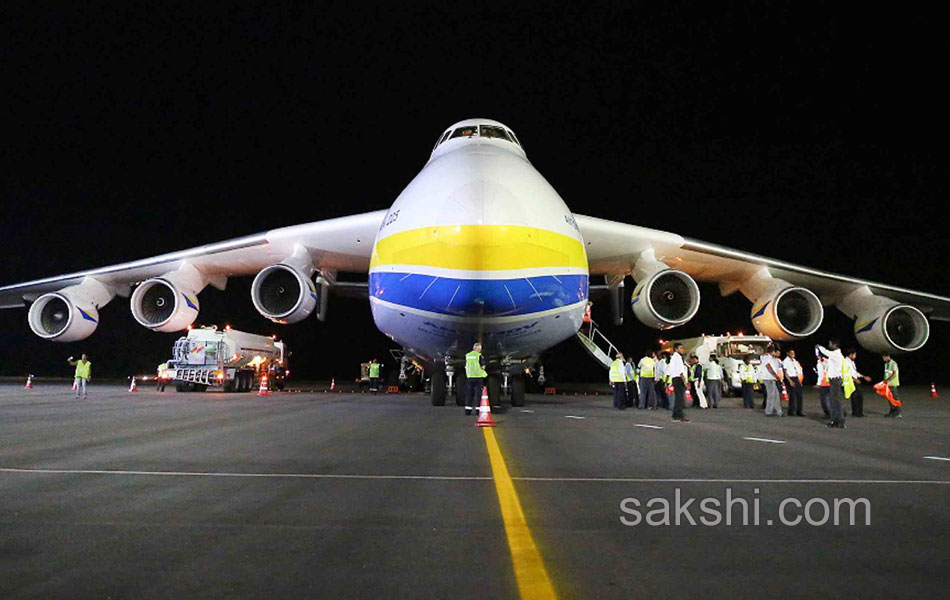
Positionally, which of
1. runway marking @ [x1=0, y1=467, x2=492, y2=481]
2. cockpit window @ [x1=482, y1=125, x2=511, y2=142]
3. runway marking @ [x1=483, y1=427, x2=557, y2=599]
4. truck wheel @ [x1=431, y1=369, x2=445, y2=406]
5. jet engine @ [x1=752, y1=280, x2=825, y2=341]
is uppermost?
cockpit window @ [x1=482, y1=125, x2=511, y2=142]

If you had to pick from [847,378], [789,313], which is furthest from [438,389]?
[789,313]

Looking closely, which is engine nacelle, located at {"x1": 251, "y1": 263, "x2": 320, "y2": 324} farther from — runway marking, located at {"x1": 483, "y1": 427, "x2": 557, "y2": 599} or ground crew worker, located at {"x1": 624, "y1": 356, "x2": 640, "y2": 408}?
runway marking, located at {"x1": 483, "y1": 427, "x2": 557, "y2": 599}

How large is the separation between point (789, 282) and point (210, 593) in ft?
51.0

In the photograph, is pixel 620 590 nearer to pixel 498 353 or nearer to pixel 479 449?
pixel 479 449

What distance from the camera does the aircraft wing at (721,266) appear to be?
518 inches

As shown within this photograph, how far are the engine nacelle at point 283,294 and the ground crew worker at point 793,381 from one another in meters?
9.12

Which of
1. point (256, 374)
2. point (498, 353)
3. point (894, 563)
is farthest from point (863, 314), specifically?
point (256, 374)

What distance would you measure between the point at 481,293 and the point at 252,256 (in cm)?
801

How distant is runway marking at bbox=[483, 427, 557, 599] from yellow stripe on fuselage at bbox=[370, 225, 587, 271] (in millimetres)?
3914

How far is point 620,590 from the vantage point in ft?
7.68

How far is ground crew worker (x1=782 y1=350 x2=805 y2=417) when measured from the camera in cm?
1167

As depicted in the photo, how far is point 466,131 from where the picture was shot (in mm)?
11328

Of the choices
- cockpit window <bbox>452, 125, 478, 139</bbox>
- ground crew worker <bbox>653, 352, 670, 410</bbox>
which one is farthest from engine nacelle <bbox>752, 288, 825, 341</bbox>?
cockpit window <bbox>452, 125, 478, 139</bbox>

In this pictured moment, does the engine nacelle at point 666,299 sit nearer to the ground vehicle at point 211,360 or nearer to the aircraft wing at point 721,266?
the aircraft wing at point 721,266
